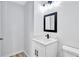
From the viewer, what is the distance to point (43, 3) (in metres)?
1.94

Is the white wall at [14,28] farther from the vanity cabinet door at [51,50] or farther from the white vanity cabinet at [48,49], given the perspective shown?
the vanity cabinet door at [51,50]

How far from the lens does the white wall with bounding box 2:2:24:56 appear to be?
232 centimetres

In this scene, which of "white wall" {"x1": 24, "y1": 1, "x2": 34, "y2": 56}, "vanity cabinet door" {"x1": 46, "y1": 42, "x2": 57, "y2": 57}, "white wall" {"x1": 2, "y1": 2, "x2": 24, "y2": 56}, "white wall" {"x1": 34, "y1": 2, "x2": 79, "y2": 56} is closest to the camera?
"white wall" {"x1": 34, "y1": 2, "x2": 79, "y2": 56}

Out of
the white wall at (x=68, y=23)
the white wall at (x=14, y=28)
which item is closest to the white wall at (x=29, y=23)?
the white wall at (x=14, y=28)

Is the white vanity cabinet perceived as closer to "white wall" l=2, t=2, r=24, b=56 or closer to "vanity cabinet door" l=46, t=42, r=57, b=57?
"vanity cabinet door" l=46, t=42, r=57, b=57

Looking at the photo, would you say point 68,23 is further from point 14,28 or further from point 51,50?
point 14,28

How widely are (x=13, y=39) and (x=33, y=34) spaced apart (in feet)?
3.02

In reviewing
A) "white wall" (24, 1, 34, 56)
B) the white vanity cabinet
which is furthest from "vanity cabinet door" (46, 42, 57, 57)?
"white wall" (24, 1, 34, 56)

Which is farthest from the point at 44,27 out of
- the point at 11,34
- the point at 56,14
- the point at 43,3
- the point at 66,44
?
the point at 11,34

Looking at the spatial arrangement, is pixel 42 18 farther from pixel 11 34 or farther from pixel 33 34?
pixel 11 34

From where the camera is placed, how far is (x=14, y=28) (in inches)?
100

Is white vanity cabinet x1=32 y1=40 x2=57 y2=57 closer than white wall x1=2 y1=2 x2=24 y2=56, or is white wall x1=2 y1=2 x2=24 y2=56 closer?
white vanity cabinet x1=32 y1=40 x2=57 y2=57

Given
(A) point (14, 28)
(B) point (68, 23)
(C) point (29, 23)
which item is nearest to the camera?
(B) point (68, 23)

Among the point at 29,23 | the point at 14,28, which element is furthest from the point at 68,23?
the point at 14,28
